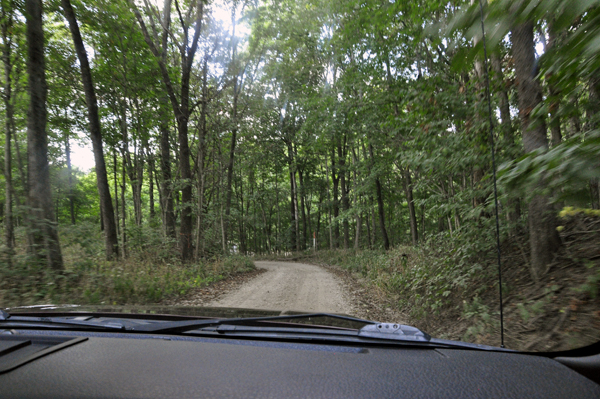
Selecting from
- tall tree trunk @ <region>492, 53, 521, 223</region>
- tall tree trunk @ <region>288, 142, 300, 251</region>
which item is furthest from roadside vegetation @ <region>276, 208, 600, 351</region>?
tall tree trunk @ <region>288, 142, 300, 251</region>

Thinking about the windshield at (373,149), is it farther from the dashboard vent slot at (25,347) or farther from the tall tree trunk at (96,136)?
the dashboard vent slot at (25,347)

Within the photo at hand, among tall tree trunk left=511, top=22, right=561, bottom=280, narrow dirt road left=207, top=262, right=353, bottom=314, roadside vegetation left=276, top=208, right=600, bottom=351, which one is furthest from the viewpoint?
narrow dirt road left=207, top=262, right=353, bottom=314

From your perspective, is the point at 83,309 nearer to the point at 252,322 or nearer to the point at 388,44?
the point at 252,322

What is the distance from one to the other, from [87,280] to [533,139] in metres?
8.76

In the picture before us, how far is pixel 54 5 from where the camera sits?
9344 mm

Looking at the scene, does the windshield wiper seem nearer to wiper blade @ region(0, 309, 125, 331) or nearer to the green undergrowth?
wiper blade @ region(0, 309, 125, 331)

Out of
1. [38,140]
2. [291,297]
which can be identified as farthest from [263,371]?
[38,140]

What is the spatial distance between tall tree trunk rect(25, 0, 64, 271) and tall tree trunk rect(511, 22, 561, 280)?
8.79 meters

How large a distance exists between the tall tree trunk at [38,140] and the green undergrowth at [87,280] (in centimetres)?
47

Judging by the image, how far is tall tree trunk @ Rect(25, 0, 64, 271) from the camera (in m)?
6.89

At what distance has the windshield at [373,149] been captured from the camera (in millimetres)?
1892

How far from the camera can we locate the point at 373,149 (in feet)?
61.9

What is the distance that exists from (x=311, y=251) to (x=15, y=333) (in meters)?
25.0

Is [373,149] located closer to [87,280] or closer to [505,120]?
[505,120]
